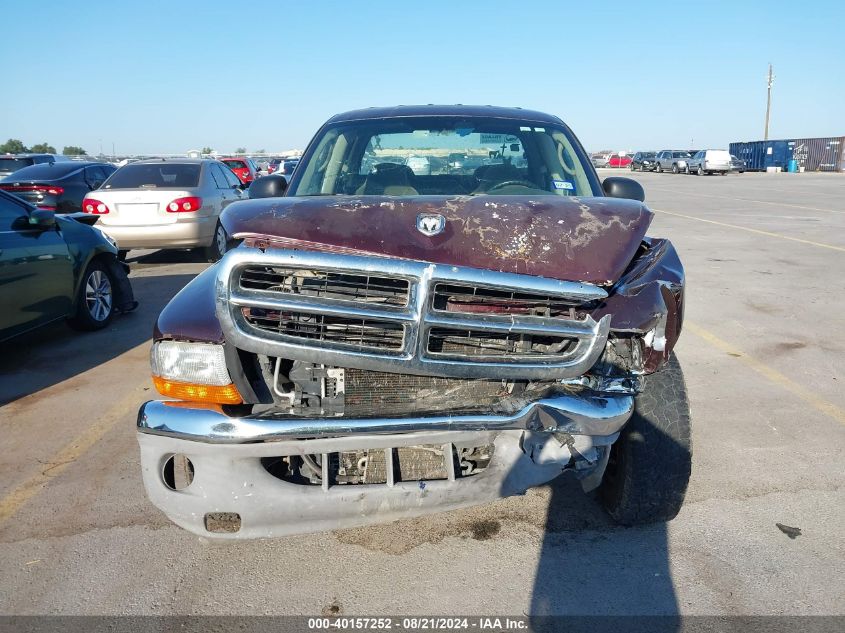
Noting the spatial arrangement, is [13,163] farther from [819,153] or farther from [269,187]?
[819,153]

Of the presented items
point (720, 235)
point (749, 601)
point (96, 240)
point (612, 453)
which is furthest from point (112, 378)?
point (720, 235)

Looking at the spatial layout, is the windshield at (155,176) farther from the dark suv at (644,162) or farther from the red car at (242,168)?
the dark suv at (644,162)

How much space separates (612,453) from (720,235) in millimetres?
11735

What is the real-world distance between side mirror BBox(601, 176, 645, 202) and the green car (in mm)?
4422

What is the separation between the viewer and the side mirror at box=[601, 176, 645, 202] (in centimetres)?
407

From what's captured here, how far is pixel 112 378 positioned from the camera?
550 cm

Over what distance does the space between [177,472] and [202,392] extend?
0.65m

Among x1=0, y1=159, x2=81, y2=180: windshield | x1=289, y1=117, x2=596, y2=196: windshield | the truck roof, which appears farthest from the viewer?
x1=0, y1=159, x2=81, y2=180: windshield

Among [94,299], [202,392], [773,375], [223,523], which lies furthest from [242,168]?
[223,523]

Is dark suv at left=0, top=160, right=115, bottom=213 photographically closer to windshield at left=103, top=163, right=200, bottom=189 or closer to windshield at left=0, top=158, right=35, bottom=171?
windshield at left=103, top=163, right=200, bottom=189

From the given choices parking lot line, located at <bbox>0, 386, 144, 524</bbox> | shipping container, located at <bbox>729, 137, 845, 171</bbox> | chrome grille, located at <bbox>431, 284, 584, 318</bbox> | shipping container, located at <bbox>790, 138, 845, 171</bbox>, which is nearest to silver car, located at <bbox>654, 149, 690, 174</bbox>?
shipping container, located at <bbox>729, 137, 845, 171</bbox>

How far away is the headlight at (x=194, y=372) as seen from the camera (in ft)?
8.34

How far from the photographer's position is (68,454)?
13.5 ft

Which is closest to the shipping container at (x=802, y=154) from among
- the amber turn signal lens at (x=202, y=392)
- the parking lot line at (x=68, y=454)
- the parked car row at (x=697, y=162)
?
the parked car row at (x=697, y=162)
